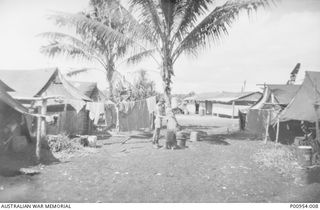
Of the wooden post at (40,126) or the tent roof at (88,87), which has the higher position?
the tent roof at (88,87)

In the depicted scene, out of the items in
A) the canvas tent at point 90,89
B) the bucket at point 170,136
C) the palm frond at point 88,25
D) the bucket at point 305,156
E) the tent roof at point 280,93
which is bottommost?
the bucket at point 305,156

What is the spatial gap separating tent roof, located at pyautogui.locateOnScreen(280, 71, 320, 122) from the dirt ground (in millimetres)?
2520

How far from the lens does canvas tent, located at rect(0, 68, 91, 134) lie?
40.8 feet

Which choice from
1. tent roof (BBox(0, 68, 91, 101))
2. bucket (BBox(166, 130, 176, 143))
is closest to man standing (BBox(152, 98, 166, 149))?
bucket (BBox(166, 130, 176, 143))

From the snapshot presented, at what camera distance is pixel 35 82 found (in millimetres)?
13258

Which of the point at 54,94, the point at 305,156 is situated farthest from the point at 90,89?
the point at 305,156

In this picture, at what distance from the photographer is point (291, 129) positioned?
12539 mm

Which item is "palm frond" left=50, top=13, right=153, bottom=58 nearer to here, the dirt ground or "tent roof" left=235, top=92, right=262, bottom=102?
the dirt ground

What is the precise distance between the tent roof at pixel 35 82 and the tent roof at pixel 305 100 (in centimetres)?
974

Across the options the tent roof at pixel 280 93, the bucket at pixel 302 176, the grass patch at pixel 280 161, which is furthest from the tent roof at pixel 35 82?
the bucket at pixel 302 176

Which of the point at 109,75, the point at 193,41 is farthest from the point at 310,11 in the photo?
the point at 109,75

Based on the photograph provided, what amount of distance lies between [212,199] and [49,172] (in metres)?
3.92

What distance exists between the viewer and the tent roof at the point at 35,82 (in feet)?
42.1

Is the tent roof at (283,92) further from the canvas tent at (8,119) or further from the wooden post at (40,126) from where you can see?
the canvas tent at (8,119)
